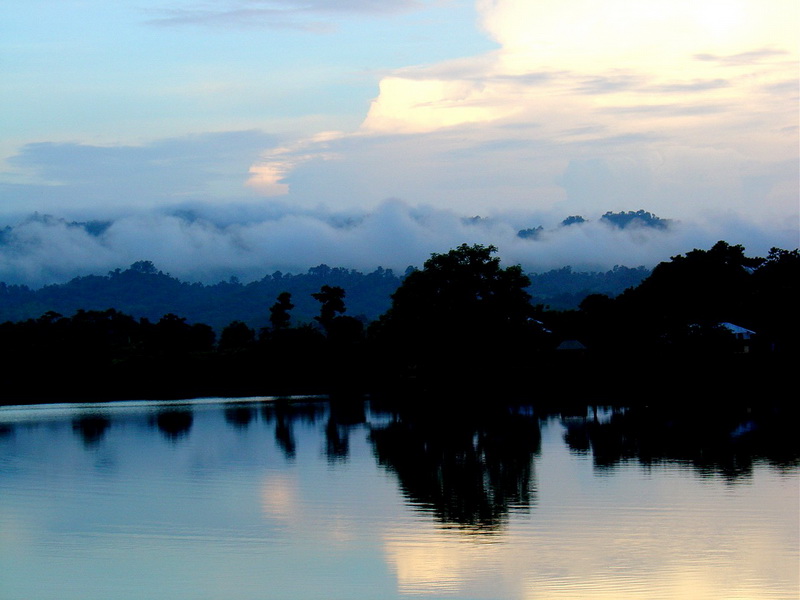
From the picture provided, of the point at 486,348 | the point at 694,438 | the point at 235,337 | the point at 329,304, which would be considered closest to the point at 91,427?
the point at 694,438

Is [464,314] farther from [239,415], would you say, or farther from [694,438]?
[694,438]

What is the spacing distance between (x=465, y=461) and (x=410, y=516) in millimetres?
9721

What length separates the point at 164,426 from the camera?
47.9 m

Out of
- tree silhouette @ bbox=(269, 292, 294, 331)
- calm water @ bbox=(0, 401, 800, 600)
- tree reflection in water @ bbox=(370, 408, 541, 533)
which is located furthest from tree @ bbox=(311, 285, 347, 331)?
calm water @ bbox=(0, 401, 800, 600)

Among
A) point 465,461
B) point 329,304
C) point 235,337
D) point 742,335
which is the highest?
point 329,304

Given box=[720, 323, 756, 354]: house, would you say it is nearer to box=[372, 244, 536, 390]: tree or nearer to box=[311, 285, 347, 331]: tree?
box=[372, 244, 536, 390]: tree

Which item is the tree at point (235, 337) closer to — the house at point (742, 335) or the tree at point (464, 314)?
the tree at point (464, 314)

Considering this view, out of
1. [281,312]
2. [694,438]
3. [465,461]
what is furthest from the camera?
[281,312]

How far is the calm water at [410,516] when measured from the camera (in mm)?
16141

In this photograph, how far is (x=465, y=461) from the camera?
103 feet

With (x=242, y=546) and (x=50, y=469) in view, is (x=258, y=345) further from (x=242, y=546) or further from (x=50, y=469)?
(x=242, y=546)

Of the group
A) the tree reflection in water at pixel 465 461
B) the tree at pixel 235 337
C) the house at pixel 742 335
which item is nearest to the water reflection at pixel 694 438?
the tree reflection in water at pixel 465 461

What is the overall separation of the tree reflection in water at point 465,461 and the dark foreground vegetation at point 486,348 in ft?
48.3

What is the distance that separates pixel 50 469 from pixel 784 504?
20.6 meters
